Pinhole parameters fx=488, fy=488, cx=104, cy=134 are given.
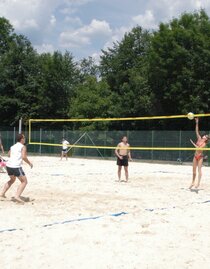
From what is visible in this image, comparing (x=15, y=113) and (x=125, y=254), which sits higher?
(x=15, y=113)

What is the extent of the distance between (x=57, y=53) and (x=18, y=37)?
5.06m

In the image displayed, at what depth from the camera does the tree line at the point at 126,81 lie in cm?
3284

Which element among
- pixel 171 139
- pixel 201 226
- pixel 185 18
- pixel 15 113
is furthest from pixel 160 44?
pixel 201 226

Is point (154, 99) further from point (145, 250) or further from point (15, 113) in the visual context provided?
point (145, 250)

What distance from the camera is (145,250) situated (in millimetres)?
5867

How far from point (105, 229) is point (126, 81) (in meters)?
32.0

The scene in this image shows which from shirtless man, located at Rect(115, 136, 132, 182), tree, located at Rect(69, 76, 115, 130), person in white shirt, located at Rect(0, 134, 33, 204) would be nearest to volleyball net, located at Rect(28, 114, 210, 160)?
tree, located at Rect(69, 76, 115, 130)

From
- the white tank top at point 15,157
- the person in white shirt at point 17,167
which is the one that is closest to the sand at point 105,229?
the person in white shirt at point 17,167

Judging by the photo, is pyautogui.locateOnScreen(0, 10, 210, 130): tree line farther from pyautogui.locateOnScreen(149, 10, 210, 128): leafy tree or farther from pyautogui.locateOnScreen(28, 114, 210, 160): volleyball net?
pyautogui.locateOnScreen(28, 114, 210, 160): volleyball net

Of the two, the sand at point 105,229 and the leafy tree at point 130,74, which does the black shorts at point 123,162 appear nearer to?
the sand at point 105,229

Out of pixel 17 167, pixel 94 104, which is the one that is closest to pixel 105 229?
pixel 17 167

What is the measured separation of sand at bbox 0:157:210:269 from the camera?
5.44 m

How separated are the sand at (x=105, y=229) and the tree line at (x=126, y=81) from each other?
73.6 feet

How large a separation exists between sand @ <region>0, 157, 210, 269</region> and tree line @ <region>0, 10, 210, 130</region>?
73.6 ft
